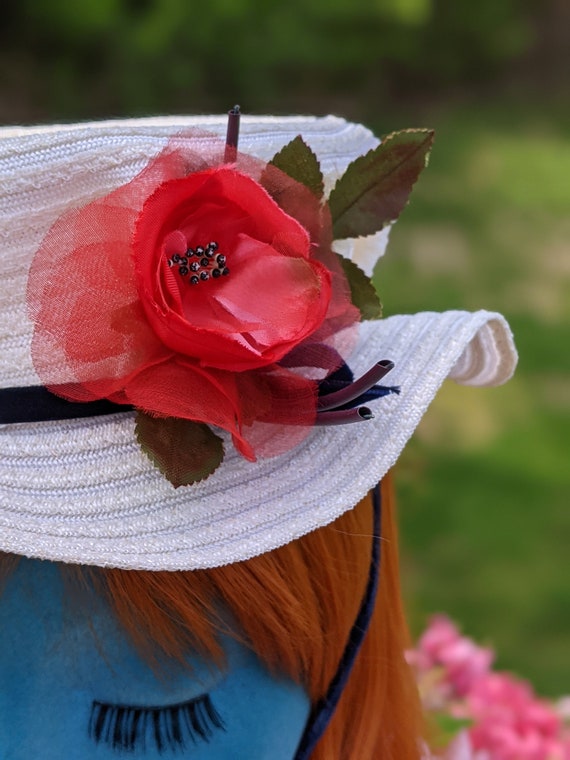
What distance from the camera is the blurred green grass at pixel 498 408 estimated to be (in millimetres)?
2852

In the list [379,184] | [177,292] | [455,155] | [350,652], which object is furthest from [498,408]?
[177,292]

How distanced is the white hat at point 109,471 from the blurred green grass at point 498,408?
25cm

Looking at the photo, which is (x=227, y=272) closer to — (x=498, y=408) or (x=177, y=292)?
(x=177, y=292)

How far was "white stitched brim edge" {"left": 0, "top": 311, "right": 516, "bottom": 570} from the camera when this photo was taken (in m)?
0.66

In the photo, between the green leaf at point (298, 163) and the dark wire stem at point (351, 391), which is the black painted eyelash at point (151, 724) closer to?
the dark wire stem at point (351, 391)

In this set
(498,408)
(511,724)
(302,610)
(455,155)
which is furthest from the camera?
(455,155)

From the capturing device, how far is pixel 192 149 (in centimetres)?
67

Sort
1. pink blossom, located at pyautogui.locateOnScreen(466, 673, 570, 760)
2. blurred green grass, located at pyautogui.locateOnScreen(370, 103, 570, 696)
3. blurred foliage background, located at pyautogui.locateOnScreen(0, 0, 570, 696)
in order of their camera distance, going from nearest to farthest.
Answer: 1. pink blossom, located at pyautogui.locateOnScreen(466, 673, 570, 760)
2. blurred green grass, located at pyautogui.locateOnScreen(370, 103, 570, 696)
3. blurred foliage background, located at pyautogui.locateOnScreen(0, 0, 570, 696)

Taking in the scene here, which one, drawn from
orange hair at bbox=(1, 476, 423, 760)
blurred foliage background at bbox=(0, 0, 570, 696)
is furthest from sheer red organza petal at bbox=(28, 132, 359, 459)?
blurred foliage background at bbox=(0, 0, 570, 696)

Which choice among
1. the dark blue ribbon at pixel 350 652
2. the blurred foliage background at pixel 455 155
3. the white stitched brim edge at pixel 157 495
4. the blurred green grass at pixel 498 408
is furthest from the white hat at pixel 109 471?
the blurred foliage background at pixel 455 155

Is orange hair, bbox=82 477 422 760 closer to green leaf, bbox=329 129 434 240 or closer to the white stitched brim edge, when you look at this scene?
the white stitched brim edge

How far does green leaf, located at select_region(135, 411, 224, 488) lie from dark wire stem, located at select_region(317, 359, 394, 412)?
85mm

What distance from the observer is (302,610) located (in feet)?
2.39

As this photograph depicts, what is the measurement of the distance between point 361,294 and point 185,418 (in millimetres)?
164
